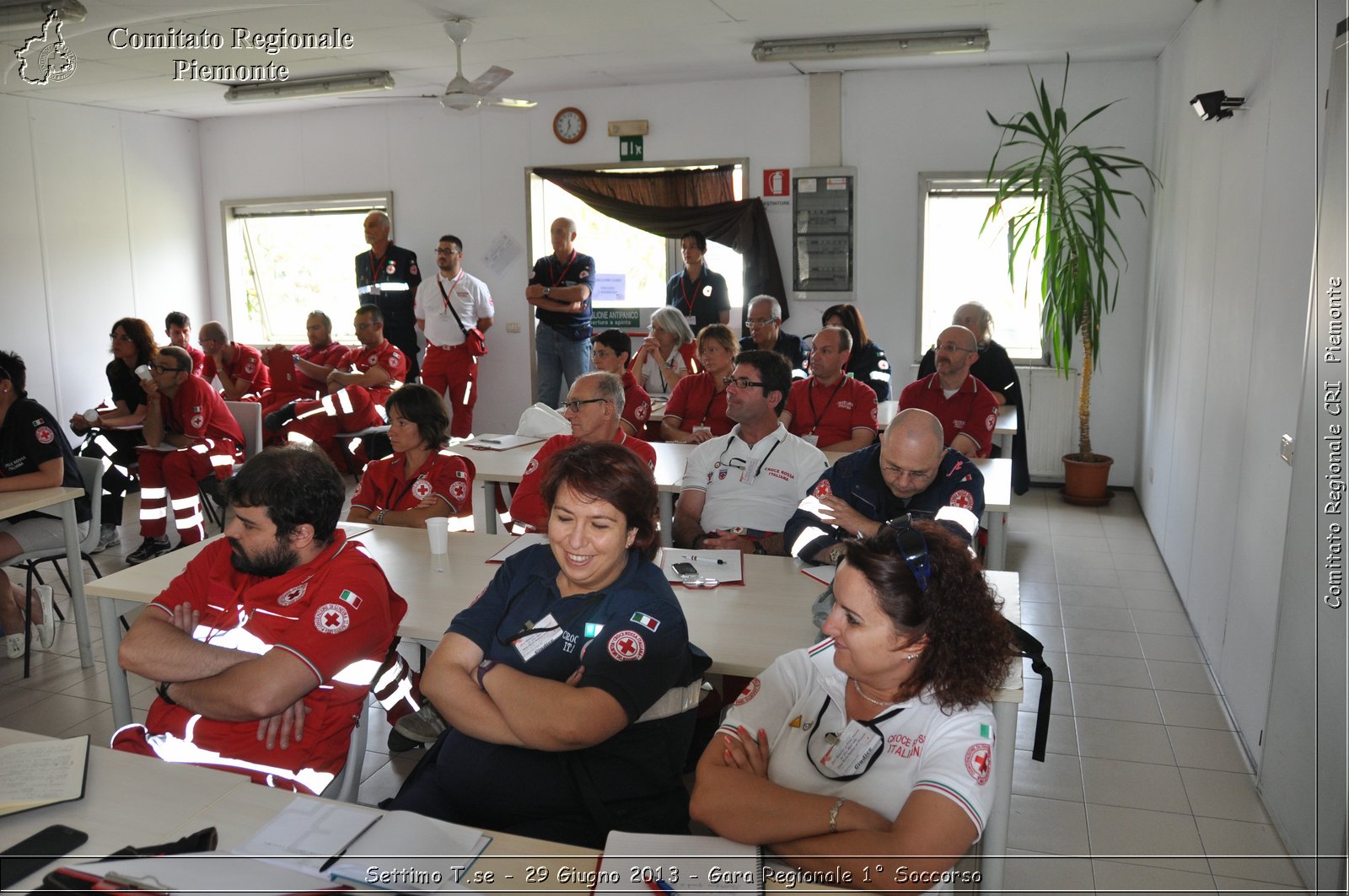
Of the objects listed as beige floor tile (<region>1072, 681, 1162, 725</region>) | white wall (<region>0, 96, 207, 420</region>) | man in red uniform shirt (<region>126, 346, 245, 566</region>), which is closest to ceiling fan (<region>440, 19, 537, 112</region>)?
man in red uniform shirt (<region>126, 346, 245, 566</region>)

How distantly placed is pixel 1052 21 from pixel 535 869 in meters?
6.00

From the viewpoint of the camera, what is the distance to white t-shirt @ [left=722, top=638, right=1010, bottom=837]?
5.32 feet

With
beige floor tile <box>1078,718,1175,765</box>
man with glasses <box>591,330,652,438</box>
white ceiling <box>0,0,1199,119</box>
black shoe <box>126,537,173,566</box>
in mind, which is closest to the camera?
beige floor tile <box>1078,718,1175,765</box>

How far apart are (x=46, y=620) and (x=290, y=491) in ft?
9.32

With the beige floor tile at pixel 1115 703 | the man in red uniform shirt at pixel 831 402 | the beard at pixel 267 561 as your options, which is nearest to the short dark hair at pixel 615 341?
the man in red uniform shirt at pixel 831 402

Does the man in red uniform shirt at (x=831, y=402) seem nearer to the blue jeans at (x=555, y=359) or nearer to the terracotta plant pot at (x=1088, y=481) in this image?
the terracotta plant pot at (x=1088, y=481)

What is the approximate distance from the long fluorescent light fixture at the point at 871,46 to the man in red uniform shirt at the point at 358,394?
3619 millimetres

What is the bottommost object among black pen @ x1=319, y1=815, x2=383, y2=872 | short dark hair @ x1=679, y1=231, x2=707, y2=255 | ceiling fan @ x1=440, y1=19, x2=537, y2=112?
black pen @ x1=319, y1=815, x2=383, y2=872

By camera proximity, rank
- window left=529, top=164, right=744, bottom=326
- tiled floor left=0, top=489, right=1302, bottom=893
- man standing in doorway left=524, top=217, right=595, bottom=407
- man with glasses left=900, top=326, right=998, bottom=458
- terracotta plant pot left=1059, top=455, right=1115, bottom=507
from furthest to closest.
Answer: window left=529, top=164, right=744, bottom=326 < man standing in doorway left=524, top=217, right=595, bottom=407 < terracotta plant pot left=1059, top=455, right=1115, bottom=507 < man with glasses left=900, top=326, right=998, bottom=458 < tiled floor left=0, top=489, right=1302, bottom=893

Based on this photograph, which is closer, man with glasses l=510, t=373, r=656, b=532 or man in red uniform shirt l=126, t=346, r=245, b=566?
man with glasses l=510, t=373, r=656, b=532

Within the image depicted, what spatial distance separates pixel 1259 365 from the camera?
3.38m

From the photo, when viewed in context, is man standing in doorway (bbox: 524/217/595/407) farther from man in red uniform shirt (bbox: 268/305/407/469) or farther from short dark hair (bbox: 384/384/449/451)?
short dark hair (bbox: 384/384/449/451)

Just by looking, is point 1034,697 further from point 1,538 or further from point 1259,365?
point 1,538

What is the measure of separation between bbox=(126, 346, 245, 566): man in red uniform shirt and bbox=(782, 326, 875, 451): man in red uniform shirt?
3.44 m
